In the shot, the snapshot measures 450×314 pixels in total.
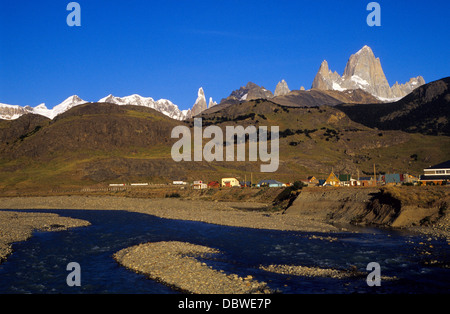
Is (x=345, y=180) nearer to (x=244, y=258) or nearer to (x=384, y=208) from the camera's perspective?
(x=384, y=208)

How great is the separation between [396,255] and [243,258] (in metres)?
12.9

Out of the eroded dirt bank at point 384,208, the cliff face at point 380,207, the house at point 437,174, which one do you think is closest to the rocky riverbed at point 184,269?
the eroded dirt bank at point 384,208

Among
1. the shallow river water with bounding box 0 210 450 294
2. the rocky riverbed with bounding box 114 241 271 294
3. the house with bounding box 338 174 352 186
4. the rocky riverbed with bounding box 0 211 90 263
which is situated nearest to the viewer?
the rocky riverbed with bounding box 114 241 271 294

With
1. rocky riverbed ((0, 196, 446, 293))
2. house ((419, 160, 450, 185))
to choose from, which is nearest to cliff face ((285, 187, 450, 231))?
rocky riverbed ((0, 196, 446, 293))

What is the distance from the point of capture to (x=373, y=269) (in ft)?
87.8

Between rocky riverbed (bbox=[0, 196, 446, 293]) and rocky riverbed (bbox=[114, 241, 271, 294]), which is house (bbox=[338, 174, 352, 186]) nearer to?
rocky riverbed (bbox=[0, 196, 446, 293])

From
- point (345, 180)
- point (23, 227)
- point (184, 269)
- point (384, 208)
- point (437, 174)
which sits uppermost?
point (437, 174)

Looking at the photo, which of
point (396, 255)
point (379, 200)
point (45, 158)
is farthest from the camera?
point (45, 158)

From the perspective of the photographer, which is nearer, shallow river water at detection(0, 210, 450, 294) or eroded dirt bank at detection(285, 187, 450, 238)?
shallow river water at detection(0, 210, 450, 294)

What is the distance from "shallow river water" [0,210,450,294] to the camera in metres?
23.3

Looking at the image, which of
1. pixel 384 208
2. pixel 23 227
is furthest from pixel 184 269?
pixel 384 208

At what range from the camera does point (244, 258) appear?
31906mm

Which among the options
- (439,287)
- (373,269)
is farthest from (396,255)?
(439,287)

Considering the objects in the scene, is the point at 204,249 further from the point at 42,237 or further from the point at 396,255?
the point at 42,237
